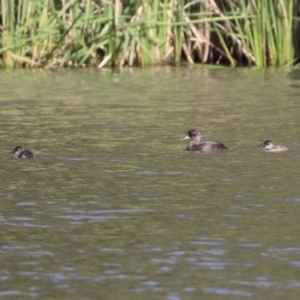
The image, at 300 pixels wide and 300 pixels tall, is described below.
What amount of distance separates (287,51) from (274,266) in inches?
449

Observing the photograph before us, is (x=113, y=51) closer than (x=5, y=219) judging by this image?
No

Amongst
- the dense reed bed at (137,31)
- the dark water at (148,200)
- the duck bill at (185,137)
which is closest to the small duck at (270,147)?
the dark water at (148,200)

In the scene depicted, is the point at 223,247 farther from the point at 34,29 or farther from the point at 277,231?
the point at 34,29

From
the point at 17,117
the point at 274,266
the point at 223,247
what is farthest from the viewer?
the point at 17,117

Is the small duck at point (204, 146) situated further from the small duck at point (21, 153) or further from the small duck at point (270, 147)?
the small duck at point (21, 153)

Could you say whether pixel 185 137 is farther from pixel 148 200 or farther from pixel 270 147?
pixel 148 200

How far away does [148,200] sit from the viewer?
6.73m

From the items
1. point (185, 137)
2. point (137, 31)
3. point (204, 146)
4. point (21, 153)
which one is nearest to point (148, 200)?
point (21, 153)

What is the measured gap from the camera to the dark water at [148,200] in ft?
16.3

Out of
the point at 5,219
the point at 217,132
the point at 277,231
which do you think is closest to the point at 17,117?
the point at 217,132

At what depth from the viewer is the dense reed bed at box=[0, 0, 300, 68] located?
15.8m

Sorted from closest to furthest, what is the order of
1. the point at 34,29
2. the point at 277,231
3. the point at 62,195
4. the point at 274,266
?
1. the point at 274,266
2. the point at 277,231
3. the point at 62,195
4. the point at 34,29

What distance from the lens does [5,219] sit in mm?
6219

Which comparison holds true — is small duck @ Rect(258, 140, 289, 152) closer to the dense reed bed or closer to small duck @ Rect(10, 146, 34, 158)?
small duck @ Rect(10, 146, 34, 158)
